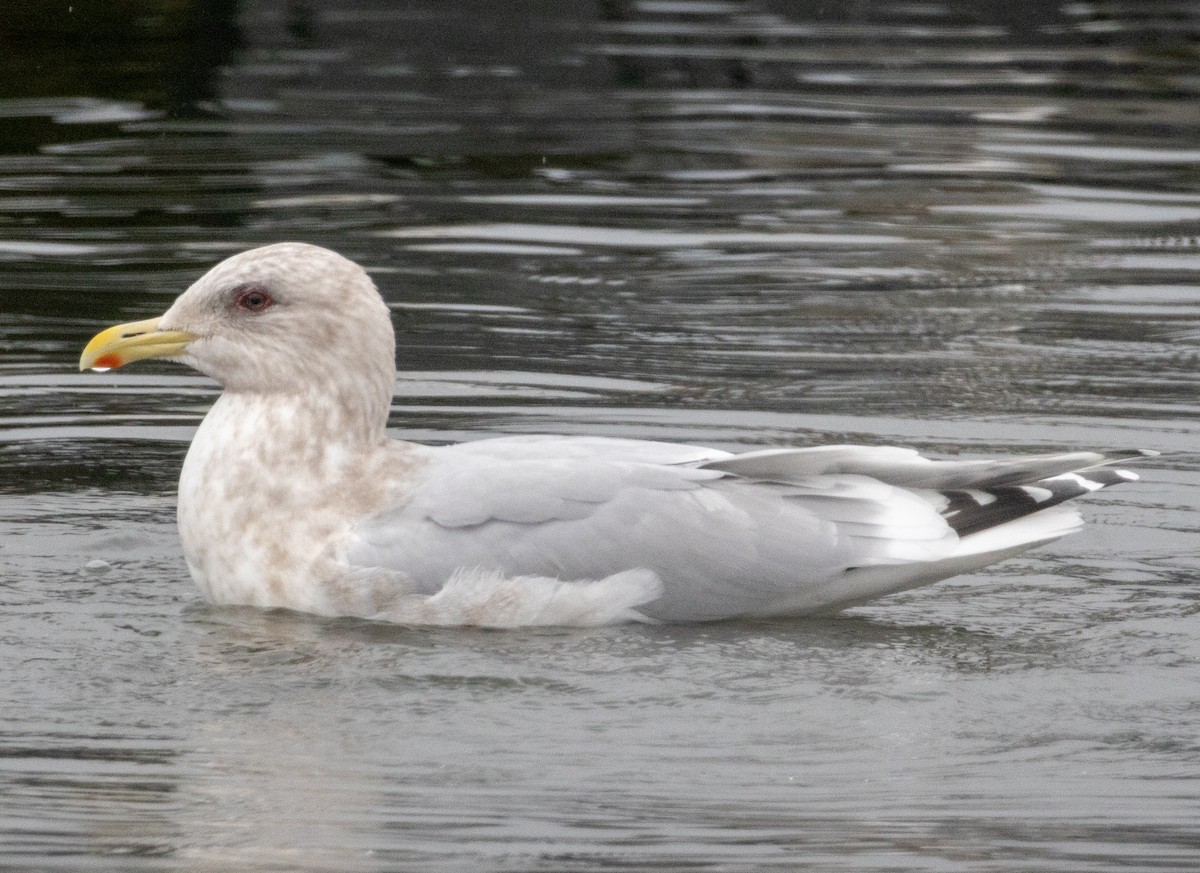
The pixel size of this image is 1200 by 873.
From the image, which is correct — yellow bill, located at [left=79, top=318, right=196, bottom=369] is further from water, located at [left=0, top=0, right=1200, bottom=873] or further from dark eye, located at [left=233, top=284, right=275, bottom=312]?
water, located at [left=0, top=0, right=1200, bottom=873]

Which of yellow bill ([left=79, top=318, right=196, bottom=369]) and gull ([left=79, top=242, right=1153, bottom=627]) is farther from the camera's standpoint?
yellow bill ([left=79, top=318, right=196, bottom=369])

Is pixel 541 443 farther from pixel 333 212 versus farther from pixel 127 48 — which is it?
→ pixel 127 48

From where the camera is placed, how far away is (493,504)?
6.92m

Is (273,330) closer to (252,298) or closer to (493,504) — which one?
(252,298)

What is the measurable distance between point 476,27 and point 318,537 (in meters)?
15.1

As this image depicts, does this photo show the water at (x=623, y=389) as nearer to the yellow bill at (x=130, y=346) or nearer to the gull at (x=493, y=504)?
the gull at (x=493, y=504)

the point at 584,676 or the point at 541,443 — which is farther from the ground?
the point at 541,443

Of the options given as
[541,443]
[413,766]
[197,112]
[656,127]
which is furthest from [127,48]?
[413,766]

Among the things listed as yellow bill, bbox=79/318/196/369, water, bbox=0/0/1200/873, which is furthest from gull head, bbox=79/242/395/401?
water, bbox=0/0/1200/873

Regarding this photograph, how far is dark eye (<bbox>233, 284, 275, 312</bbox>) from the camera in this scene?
727 cm

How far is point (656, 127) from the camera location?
17.2 m

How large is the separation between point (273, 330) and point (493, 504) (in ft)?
A: 3.08

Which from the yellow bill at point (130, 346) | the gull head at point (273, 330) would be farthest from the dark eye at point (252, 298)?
the yellow bill at point (130, 346)

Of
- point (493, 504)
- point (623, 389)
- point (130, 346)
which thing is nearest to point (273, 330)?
point (130, 346)
